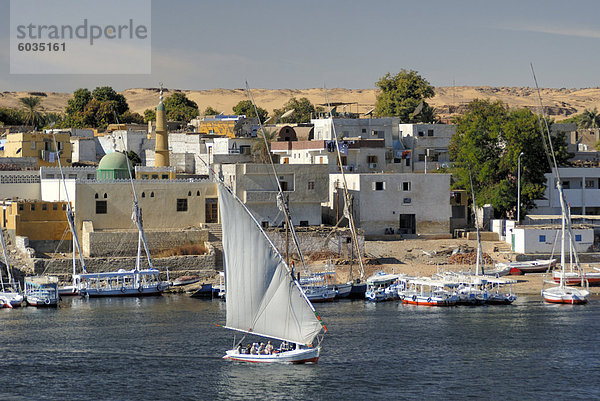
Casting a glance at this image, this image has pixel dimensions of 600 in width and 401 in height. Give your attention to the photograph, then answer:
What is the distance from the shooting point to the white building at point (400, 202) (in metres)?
68.5

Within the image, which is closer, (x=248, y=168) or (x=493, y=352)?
(x=493, y=352)

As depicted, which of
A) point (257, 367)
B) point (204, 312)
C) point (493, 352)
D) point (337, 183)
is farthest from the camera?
point (337, 183)

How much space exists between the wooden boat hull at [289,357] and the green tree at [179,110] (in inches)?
3266

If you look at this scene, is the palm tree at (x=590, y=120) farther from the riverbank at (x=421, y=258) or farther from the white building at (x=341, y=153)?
the riverbank at (x=421, y=258)

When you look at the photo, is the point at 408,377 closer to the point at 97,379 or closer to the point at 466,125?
the point at 97,379

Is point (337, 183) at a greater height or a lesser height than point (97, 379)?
greater

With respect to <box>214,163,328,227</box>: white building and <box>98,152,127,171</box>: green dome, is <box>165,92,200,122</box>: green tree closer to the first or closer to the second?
<box>98,152,127,171</box>: green dome

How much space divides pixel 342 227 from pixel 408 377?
29.7 meters

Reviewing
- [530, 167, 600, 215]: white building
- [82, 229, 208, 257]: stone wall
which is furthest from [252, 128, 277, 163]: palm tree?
[530, 167, 600, 215]: white building

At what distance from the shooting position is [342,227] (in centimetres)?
6806

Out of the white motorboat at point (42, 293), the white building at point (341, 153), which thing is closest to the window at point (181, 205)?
the white motorboat at point (42, 293)

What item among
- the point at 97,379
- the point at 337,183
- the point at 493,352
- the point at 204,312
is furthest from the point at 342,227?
the point at 97,379

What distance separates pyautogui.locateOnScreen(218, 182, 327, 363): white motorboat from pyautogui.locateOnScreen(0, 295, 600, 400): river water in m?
0.85

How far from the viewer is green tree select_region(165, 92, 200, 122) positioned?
123 metres
